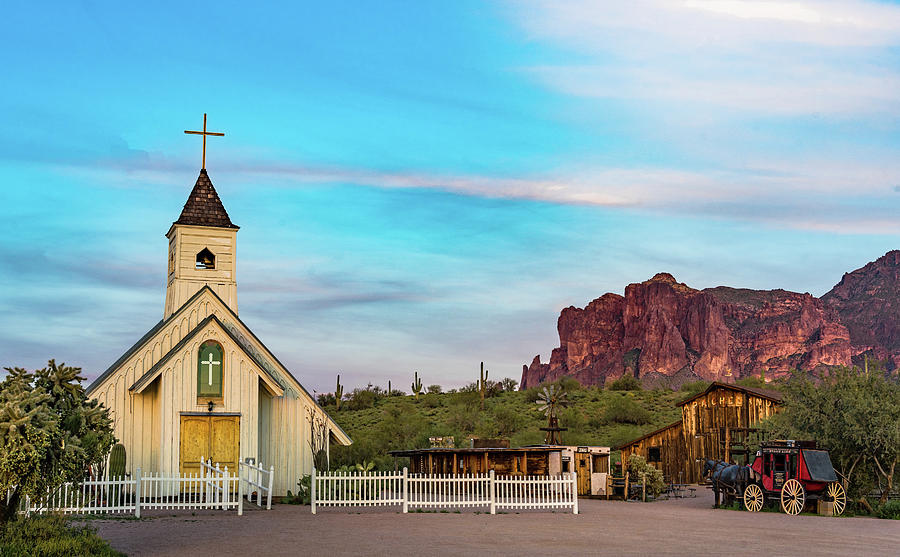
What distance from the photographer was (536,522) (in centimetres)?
2227

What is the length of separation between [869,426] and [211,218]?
20614 mm

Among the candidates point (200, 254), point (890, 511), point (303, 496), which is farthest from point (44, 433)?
point (890, 511)

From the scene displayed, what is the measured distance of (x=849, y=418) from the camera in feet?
90.6

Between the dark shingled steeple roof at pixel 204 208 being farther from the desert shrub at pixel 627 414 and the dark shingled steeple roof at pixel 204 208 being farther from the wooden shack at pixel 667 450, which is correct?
the desert shrub at pixel 627 414

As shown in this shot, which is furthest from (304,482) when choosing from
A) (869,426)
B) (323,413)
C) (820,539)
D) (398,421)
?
(398,421)

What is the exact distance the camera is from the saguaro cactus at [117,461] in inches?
1015

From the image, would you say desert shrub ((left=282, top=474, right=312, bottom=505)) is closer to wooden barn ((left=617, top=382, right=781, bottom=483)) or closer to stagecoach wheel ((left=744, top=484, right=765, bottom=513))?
stagecoach wheel ((left=744, top=484, right=765, bottom=513))

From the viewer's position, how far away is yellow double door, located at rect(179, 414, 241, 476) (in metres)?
26.7

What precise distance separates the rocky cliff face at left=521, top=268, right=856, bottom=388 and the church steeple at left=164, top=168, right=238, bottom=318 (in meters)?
122

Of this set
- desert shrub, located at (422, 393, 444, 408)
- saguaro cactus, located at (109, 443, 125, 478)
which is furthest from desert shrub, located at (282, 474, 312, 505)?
desert shrub, located at (422, 393, 444, 408)

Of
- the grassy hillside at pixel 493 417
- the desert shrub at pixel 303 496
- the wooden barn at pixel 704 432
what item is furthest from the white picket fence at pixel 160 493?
the wooden barn at pixel 704 432

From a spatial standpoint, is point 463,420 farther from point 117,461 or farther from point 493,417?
point 117,461

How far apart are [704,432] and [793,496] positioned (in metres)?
20.3

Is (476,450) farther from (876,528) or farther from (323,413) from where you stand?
(876,528)
